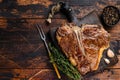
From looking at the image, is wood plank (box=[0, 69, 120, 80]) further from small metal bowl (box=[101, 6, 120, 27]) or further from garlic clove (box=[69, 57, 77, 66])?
small metal bowl (box=[101, 6, 120, 27])

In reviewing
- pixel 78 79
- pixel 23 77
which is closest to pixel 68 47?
pixel 78 79

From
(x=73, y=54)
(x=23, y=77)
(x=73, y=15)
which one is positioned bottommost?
(x=23, y=77)

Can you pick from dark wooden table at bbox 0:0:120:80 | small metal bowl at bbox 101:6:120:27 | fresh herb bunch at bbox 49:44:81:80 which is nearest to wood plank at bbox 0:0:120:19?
dark wooden table at bbox 0:0:120:80

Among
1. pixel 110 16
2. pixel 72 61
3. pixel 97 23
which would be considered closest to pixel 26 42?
pixel 72 61

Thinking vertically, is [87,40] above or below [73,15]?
below

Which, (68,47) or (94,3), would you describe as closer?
(68,47)

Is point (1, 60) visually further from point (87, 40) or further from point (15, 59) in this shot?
point (87, 40)

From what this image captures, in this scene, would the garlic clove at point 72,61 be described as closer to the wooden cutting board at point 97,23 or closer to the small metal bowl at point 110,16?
the wooden cutting board at point 97,23
